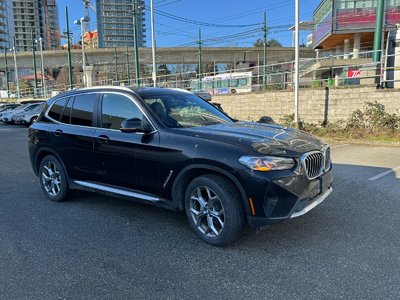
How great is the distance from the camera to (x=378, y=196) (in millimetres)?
5703

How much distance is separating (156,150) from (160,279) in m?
1.54

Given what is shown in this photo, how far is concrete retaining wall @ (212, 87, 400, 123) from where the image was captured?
41.0ft

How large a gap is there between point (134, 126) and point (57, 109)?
7.42ft

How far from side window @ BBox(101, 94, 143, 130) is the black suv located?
1 centimetres

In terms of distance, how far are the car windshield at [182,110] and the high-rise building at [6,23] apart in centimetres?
13540

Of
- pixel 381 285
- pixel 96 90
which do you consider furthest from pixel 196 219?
pixel 96 90

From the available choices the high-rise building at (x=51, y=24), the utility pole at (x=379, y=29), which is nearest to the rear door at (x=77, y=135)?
the utility pole at (x=379, y=29)

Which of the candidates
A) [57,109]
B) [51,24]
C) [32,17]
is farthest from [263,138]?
[32,17]

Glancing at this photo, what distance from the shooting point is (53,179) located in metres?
5.82

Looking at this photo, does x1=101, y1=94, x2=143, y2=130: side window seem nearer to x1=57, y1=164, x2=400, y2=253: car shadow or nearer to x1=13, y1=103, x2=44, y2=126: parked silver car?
x1=57, y1=164, x2=400, y2=253: car shadow

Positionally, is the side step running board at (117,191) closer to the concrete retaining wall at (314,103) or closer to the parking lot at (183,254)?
the parking lot at (183,254)

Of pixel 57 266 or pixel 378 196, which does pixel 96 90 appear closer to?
pixel 57 266

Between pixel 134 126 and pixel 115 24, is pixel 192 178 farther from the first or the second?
pixel 115 24

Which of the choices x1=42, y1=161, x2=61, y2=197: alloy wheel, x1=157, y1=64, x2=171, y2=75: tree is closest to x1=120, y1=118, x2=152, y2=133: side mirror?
x1=42, y1=161, x2=61, y2=197: alloy wheel
